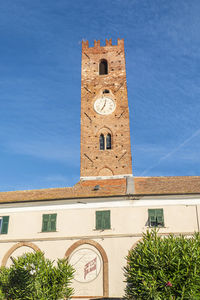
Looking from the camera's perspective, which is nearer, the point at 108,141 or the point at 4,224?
the point at 4,224

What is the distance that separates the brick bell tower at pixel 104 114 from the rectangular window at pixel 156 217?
29.0 feet

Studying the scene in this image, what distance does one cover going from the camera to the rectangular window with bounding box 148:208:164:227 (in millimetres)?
22266

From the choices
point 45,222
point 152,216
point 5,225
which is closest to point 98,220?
point 152,216

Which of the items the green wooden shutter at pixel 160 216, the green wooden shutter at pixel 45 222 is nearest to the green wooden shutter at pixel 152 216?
the green wooden shutter at pixel 160 216

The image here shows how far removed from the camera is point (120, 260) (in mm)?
21500

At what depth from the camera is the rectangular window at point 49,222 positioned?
23.2 metres

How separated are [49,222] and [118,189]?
5.73m

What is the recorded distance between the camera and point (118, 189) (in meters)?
25.0

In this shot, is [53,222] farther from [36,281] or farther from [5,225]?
[36,281]

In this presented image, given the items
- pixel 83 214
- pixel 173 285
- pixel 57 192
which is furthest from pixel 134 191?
pixel 173 285

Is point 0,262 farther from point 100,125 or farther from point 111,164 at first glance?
point 100,125

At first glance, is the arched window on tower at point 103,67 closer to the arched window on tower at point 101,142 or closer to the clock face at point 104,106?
the clock face at point 104,106

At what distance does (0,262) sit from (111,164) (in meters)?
14.0

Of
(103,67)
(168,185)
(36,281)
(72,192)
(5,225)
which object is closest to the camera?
(36,281)
